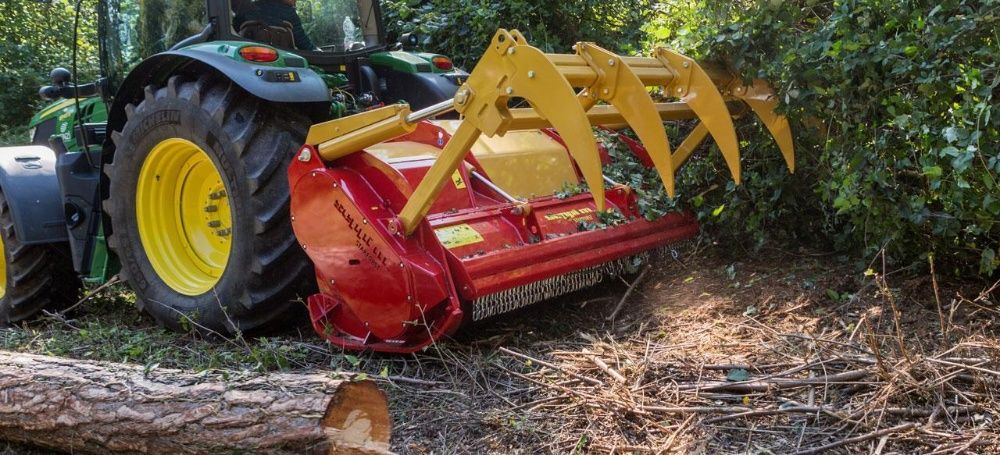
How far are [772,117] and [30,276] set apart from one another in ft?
13.5

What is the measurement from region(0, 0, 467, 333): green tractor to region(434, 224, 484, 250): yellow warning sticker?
2.29ft

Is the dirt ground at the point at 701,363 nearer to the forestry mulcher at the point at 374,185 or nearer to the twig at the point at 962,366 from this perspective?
the twig at the point at 962,366

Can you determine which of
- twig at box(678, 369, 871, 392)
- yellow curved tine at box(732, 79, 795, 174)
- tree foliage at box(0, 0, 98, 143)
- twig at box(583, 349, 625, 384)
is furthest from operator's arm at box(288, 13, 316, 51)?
tree foliage at box(0, 0, 98, 143)

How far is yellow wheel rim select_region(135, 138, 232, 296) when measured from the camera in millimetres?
4332

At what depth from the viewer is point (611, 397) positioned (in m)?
2.96

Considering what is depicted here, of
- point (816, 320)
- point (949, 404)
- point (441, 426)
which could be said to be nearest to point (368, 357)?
point (441, 426)

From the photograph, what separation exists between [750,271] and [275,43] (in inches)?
107

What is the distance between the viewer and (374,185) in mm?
→ 3674

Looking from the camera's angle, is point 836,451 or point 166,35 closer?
point 836,451

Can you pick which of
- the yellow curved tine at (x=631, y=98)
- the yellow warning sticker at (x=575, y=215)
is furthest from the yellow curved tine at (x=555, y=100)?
the yellow warning sticker at (x=575, y=215)

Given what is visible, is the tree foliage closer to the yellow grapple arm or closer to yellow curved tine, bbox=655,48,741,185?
the yellow grapple arm

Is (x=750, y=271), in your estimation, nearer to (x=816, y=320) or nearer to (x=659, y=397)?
(x=816, y=320)

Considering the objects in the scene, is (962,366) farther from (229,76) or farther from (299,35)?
(299,35)

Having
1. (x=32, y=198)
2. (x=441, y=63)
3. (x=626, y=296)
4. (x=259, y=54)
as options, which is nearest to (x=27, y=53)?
(x=32, y=198)
